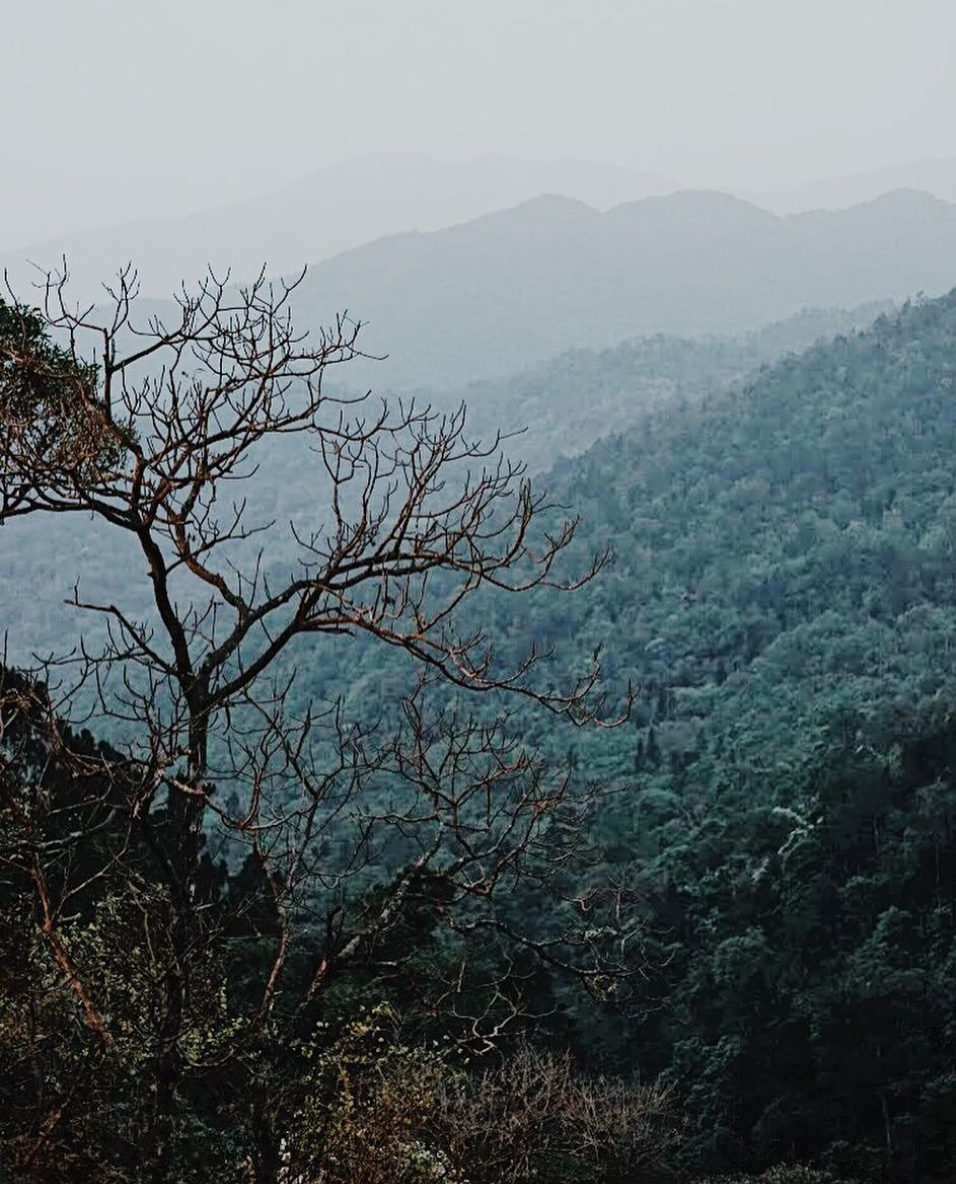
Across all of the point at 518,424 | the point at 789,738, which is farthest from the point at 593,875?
the point at 518,424

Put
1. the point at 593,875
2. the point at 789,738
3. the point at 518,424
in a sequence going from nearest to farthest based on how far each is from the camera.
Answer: the point at 593,875 → the point at 789,738 → the point at 518,424

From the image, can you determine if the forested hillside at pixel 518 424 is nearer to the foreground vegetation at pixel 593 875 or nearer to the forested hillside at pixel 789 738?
the forested hillside at pixel 789 738

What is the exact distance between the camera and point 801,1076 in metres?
27.8

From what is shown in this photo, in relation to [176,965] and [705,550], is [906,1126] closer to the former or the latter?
[176,965]

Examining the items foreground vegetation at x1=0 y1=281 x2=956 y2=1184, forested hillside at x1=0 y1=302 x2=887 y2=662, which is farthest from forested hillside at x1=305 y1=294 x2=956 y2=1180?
forested hillside at x1=0 y1=302 x2=887 y2=662

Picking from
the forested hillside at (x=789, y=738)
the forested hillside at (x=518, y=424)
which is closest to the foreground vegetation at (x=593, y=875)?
the forested hillside at (x=789, y=738)

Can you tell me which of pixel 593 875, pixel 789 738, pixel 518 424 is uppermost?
pixel 518 424

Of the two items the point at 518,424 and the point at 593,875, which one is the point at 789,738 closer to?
the point at 593,875

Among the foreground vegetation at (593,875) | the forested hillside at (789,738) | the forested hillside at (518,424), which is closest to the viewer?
the foreground vegetation at (593,875)

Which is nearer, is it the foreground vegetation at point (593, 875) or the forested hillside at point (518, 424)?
the foreground vegetation at point (593, 875)

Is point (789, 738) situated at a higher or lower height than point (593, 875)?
lower

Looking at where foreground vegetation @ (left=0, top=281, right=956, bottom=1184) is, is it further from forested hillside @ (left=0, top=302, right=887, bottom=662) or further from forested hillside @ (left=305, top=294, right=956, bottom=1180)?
forested hillside @ (left=0, top=302, right=887, bottom=662)

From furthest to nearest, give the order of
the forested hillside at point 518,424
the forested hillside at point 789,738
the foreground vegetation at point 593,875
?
the forested hillside at point 518,424 < the forested hillside at point 789,738 < the foreground vegetation at point 593,875

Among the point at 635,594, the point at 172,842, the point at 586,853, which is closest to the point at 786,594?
the point at 635,594
